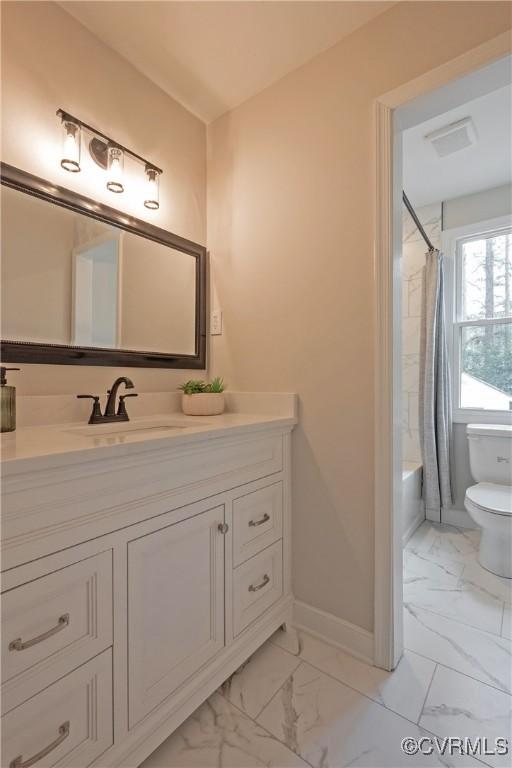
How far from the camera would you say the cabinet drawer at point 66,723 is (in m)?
0.73

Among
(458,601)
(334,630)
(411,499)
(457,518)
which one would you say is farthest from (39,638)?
(457,518)

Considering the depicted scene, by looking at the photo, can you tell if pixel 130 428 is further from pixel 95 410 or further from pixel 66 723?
pixel 66 723

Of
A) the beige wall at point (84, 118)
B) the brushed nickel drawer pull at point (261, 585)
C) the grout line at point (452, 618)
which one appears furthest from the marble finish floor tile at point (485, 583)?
the beige wall at point (84, 118)

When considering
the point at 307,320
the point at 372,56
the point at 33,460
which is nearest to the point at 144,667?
the point at 33,460

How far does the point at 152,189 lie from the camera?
1.63m

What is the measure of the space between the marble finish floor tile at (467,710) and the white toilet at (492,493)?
85 centimetres

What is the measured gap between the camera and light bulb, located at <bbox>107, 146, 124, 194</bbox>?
1446mm

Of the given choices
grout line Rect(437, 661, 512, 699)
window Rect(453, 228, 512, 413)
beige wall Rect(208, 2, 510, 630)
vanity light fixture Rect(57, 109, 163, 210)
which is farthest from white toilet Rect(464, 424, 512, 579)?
vanity light fixture Rect(57, 109, 163, 210)

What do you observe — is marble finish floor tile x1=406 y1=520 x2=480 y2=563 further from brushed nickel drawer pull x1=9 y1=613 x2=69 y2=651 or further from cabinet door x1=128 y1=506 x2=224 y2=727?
brushed nickel drawer pull x1=9 y1=613 x2=69 y2=651

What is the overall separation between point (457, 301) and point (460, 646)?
232 cm

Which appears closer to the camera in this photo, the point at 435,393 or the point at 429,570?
the point at 429,570

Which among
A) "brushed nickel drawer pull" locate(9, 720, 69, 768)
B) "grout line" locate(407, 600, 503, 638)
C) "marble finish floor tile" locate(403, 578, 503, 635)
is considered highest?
Result: "brushed nickel drawer pull" locate(9, 720, 69, 768)

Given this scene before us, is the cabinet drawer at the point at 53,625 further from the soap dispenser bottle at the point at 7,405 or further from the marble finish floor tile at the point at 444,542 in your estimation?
the marble finish floor tile at the point at 444,542

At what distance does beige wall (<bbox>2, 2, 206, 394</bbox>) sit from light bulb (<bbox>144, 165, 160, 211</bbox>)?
41 millimetres
